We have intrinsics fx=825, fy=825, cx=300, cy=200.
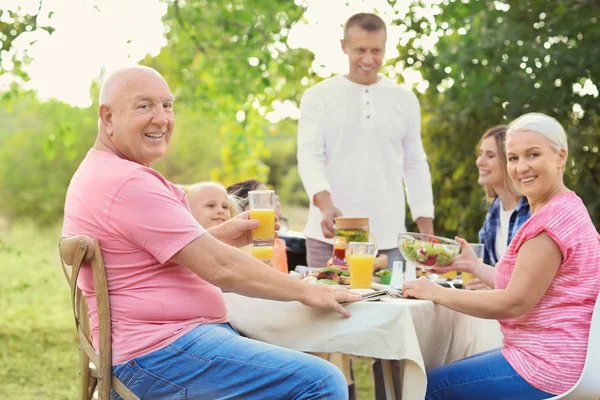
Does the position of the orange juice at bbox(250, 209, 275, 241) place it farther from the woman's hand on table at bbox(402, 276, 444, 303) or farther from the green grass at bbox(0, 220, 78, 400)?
the green grass at bbox(0, 220, 78, 400)

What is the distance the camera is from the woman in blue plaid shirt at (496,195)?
12.2ft

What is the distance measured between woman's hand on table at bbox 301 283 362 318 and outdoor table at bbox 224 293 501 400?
0.03 meters

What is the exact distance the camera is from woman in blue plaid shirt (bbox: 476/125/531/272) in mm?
3730

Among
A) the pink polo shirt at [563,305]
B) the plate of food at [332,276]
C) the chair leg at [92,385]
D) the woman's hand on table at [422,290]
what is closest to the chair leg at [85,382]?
the chair leg at [92,385]

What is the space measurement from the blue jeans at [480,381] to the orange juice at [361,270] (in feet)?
1.27

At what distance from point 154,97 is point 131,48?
14.6 feet

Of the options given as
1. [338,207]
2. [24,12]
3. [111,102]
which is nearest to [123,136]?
[111,102]

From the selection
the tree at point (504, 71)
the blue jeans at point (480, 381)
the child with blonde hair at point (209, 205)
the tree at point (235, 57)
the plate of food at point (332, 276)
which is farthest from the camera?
the tree at point (235, 57)

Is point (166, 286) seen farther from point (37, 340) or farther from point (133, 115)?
point (37, 340)

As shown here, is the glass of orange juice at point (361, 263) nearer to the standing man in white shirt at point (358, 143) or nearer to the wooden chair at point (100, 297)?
the wooden chair at point (100, 297)

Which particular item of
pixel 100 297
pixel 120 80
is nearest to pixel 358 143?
pixel 120 80

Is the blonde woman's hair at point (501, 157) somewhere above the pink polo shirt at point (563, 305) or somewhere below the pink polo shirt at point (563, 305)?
above

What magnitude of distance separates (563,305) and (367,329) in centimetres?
61

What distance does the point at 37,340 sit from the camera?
278 inches
